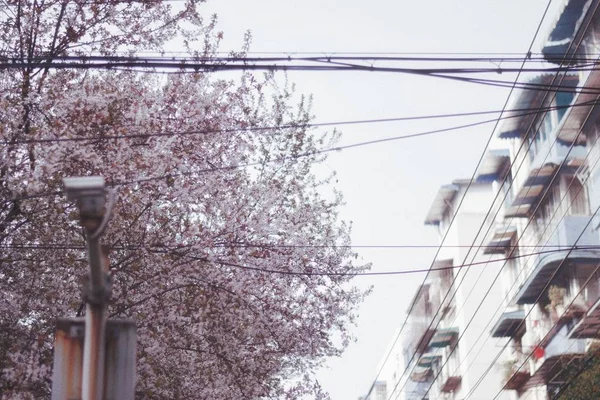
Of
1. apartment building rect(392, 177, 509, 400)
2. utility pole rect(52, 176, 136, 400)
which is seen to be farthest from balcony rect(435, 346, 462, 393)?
utility pole rect(52, 176, 136, 400)

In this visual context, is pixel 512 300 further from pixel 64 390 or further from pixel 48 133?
pixel 64 390

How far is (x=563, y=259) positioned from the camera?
40.7 metres

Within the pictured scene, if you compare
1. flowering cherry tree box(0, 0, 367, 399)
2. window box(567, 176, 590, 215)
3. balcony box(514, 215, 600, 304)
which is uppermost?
window box(567, 176, 590, 215)

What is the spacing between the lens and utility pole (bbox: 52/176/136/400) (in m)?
7.70

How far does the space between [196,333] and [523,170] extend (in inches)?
1359

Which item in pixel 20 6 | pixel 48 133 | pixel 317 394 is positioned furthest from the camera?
pixel 317 394

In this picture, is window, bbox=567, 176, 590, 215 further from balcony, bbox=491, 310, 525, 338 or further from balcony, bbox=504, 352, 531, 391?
balcony, bbox=504, 352, 531, 391

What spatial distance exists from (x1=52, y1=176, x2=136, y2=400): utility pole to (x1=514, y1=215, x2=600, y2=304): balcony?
3174cm

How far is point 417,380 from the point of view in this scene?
7675 centimetres

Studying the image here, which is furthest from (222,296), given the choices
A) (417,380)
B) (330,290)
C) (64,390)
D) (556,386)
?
(417,380)

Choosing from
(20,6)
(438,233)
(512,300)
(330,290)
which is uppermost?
(438,233)

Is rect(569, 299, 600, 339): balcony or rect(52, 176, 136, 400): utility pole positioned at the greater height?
rect(569, 299, 600, 339): balcony

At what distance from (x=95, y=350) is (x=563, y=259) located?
35053mm

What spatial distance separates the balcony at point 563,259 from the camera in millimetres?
39031
